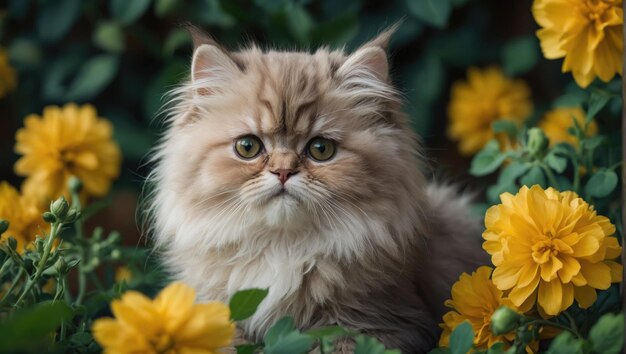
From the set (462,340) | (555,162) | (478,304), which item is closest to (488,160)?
(555,162)

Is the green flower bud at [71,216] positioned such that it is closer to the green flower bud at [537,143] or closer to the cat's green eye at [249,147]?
the cat's green eye at [249,147]

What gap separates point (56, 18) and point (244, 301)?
2.20 m

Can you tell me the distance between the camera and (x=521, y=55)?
3318mm

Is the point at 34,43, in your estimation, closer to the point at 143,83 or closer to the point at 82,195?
the point at 143,83

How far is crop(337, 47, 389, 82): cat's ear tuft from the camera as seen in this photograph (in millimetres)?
1981

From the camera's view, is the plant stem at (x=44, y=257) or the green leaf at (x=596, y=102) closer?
the plant stem at (x=44, y=257)

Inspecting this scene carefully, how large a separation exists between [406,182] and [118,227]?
223cm

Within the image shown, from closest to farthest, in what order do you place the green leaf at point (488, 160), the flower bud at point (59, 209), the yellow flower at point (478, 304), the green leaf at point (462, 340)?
the green leaf at point (462, 340), the flower bud at point (59, 209), the yellow flower at point (478, 304), the green leaf at point (488, 160)

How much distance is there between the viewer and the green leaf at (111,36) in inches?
132

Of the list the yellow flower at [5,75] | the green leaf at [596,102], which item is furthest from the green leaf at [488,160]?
the yellow flower at [5,75]

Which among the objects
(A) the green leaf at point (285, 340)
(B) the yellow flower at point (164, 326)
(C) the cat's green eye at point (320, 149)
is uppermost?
(C) the cat's green eye at point (320, 149)

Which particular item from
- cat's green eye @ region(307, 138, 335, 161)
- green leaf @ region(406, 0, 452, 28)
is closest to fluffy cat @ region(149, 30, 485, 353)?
cat's green eye @ region(307, 138, 335, 161)

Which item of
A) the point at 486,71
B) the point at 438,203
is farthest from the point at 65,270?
the point at 486,71

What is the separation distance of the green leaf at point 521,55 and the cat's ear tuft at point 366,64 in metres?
1.47
